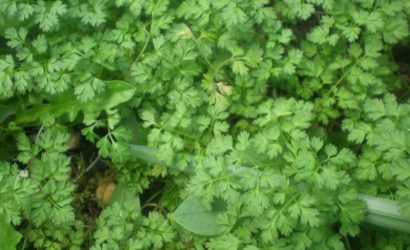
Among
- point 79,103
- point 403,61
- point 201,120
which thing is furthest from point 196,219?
point 403,61

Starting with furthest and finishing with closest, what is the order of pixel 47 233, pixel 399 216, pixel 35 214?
pixel 47 233 < pixel 35 214 < pixel 399 216

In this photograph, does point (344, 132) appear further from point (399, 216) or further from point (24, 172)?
point (24, 172)

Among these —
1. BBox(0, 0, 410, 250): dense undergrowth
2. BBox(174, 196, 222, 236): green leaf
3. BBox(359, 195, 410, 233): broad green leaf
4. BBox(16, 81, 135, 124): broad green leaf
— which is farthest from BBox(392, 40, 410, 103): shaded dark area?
BBox(16, 81, 135, 124): broad green leaf

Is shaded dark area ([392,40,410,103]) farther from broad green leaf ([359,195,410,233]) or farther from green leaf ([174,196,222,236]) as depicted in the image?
green leaf ([174,196,222,236])

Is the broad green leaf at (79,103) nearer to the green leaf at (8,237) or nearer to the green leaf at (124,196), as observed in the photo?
the green leaf at (124,196)

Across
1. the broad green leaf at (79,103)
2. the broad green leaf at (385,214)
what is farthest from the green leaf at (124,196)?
the broad green leaf at (385,214)

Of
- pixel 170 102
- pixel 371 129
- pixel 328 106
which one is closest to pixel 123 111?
pixel 170 102

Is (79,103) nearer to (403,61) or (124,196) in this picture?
(124,196)
